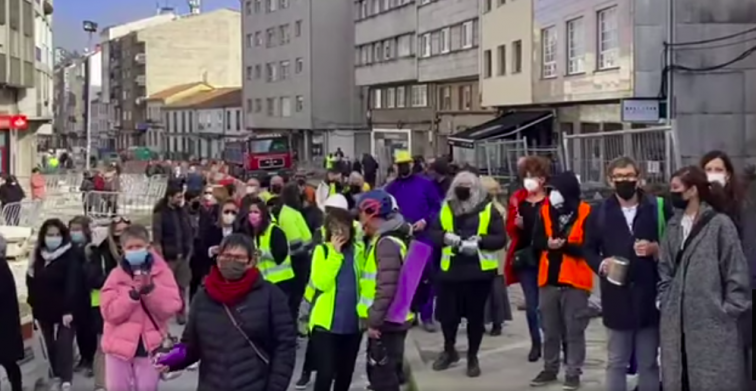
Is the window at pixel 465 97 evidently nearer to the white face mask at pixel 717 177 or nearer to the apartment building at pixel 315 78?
the apartment building at pixel 315 78

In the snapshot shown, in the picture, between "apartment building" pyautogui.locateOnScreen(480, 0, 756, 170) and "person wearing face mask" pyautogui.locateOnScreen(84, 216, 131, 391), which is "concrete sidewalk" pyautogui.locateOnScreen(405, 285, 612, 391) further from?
"apartment building" pyautogui.locateOnScreen(480, 0, 756, 170)

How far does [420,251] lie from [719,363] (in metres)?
2.72

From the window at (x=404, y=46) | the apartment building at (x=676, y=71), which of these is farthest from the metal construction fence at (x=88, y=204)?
the window at (x=404, y=46)

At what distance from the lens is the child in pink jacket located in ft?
24.5

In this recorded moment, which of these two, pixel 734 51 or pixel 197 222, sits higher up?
pixel 734 51

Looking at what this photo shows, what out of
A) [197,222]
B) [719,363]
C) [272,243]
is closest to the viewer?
[719,363]

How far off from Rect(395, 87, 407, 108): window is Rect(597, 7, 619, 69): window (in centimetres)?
3365

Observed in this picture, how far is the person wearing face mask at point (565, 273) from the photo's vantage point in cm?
855

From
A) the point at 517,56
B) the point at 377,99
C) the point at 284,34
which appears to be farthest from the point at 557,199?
the point at 284,34

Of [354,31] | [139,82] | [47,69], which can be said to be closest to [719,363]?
[47,69]

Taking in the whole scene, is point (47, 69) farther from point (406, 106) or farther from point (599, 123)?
point (599, 123)

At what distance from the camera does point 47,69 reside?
54000 millimetres

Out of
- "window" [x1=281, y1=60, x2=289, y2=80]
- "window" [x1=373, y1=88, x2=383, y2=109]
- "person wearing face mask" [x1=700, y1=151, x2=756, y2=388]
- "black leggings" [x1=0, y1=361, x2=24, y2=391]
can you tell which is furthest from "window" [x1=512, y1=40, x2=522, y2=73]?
"window" [x1=281, y1=60, x2=289, y2=80]

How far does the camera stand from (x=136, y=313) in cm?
756
